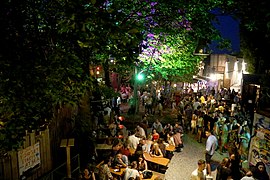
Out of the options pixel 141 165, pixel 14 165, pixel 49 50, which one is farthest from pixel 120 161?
pixel 49 50

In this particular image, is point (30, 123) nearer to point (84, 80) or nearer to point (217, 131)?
point (84, 80)

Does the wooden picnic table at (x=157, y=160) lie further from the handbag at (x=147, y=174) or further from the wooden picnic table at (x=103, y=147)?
the wooden picnic table at (x=103, y=147)

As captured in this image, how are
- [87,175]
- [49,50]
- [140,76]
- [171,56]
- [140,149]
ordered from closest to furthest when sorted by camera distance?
[49,50]
[87,175]
[140,149]
[171,56]
[140,76]

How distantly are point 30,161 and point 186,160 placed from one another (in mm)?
7460

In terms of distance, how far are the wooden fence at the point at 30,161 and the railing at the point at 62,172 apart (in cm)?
24

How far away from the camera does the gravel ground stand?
11156 millimetres

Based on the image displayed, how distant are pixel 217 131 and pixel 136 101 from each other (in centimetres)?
866

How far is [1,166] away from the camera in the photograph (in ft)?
22.3

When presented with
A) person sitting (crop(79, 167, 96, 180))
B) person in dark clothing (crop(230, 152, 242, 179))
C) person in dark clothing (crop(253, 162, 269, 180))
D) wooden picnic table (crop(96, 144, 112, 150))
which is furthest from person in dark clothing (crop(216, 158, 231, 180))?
wooden picnic table (crop(96, 144, 112, 150))

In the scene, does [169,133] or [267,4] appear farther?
[169,133]

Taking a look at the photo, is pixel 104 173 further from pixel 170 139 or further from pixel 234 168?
pixel 170 139

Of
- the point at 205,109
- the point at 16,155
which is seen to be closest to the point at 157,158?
the point at 16,155

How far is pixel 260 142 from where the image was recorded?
375 inches

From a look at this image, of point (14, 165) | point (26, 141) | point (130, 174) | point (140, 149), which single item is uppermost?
point (26, 141)
